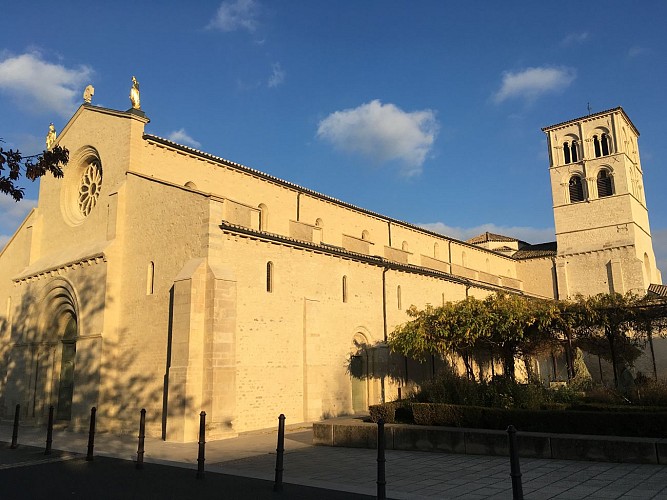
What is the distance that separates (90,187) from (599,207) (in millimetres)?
39340

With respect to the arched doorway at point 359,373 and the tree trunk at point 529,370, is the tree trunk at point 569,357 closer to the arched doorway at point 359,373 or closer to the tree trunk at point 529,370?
the tree trunk at point 529,370

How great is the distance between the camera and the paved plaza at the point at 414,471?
8539 millimetres

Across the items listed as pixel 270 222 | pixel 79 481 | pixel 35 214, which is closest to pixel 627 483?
pixel 79 481

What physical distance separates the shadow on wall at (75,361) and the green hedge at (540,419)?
9.19 metres

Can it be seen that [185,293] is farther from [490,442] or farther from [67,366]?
[490,442]

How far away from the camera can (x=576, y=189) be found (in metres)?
46.4

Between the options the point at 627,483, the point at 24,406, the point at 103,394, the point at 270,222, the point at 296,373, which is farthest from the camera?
the point at 270,222

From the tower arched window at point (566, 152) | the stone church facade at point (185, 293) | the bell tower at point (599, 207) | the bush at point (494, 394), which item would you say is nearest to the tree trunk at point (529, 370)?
the bush at point (494, 394)

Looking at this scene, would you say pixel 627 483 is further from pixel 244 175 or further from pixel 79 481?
pixel 244 175

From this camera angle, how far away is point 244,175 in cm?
2483

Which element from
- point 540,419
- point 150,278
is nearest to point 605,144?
point 540,419

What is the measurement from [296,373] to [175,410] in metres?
5.70

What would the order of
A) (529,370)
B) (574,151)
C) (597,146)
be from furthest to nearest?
(574,151) → (597,146) → (529,370)

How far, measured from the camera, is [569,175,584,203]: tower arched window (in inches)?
1810
